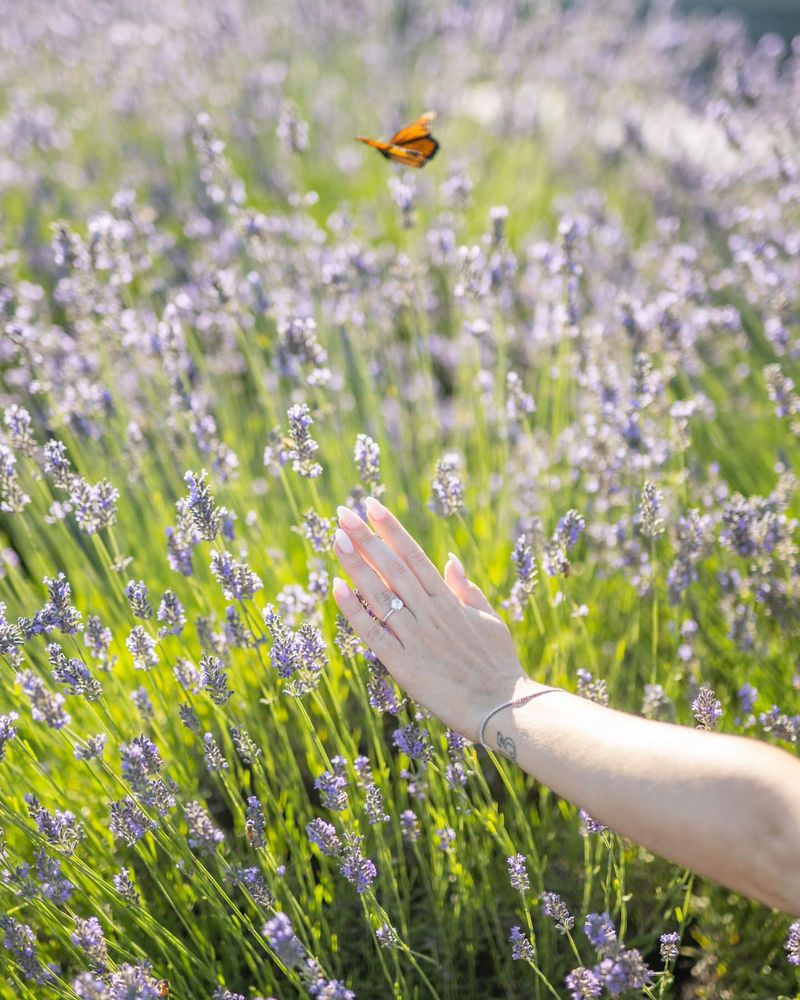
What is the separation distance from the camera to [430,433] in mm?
3508

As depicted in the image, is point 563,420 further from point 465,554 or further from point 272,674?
point 272,674

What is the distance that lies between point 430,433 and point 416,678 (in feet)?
6.15

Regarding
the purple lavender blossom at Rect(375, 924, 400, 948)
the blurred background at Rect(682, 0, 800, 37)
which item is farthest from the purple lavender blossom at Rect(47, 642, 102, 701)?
the blurred background at Rect(682, 0, 800, 37)

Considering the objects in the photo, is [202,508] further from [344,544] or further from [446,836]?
[446,836]

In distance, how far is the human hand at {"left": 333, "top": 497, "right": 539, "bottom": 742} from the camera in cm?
171

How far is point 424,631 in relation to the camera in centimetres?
175

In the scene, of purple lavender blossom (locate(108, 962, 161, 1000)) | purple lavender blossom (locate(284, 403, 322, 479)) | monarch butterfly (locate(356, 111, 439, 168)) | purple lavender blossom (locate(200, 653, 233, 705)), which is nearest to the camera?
purple lavender blossom (locate(108, 962, 161, 1000))

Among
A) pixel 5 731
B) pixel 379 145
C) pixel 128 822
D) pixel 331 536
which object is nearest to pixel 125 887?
pixel 128 822

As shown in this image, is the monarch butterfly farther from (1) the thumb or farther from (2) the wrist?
(2) the wrist

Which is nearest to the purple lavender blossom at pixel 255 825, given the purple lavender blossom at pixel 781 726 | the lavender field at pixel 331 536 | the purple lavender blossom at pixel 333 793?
the lavender field at pixel 331 536

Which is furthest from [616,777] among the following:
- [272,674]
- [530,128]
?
[530,128]

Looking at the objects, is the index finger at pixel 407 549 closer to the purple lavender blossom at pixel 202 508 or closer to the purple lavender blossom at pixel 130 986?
the purple lavender blossom at pixel 202 508

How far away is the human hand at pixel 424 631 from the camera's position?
5.61 feet

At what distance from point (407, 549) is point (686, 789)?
2.11 feet
